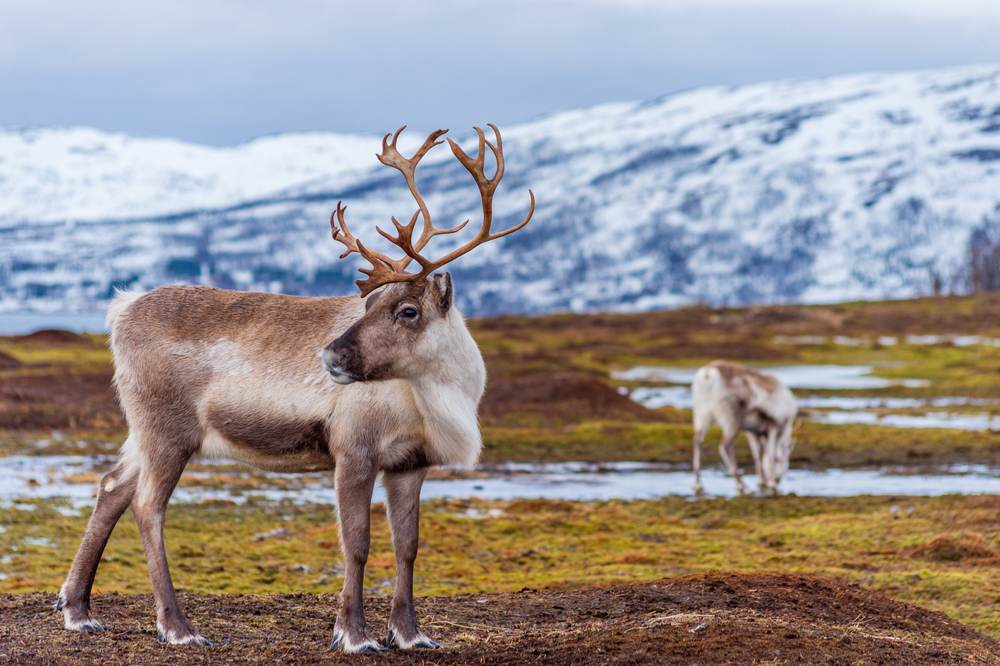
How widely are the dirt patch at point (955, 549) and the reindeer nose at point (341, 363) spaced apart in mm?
10422

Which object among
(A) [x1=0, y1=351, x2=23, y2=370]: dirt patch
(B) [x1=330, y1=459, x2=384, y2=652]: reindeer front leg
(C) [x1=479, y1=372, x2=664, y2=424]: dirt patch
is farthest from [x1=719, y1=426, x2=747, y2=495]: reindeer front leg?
(A) [x1=0, y1=351, x2=23, y2=370]: dirt patch

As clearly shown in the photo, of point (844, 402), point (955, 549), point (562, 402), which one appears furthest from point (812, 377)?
point (955, 549)

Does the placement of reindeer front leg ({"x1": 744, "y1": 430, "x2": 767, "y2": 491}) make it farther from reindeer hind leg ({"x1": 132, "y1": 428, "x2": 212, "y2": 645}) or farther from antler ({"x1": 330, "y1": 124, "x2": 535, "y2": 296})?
reindeer hind leg ({"x1": 132, "y1": 428, "x2": 212, "y2": 645})

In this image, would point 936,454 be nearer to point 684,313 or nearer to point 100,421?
point 100,421

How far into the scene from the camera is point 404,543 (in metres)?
8.70

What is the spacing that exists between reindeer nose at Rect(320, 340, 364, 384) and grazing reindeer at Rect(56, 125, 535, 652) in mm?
15

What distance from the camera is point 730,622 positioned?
8773 millimetres

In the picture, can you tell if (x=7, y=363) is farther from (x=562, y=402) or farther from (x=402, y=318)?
(x=402, y=318)

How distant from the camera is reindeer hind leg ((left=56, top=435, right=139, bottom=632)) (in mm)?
8695

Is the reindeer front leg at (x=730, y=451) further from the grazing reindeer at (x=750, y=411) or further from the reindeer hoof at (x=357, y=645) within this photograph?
the reindeer hoof at (x=357, y=645)

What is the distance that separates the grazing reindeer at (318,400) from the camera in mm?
8266

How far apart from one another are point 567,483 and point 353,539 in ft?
51.9

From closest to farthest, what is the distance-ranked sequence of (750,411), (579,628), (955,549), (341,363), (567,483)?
(341,363) < (579,628) < (955,549) < (750,411) < (567,483)

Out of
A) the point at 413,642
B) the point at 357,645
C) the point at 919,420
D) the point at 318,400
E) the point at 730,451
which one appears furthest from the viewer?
the point at 919,420
